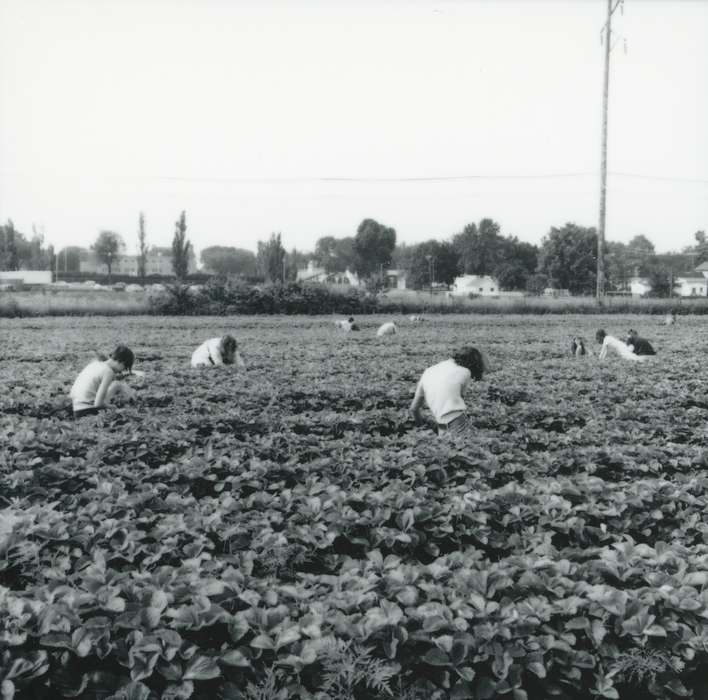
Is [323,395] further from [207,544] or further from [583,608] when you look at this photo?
[583,608]

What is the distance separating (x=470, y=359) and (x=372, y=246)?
376 ft

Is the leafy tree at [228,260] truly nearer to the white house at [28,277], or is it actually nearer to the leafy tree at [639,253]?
the white house at [28,277]

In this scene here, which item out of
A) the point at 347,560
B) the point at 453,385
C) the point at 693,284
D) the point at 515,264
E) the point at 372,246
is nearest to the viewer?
the point at 347,560

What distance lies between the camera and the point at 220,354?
14828 mm

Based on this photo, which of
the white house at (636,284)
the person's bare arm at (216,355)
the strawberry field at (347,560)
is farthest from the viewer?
the white house at (636,284)

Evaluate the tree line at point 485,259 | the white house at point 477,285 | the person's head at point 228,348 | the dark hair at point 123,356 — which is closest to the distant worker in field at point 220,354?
the person's head at point 228,348

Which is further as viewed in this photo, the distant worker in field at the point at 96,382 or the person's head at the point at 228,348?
the person's head at the point at 228,348

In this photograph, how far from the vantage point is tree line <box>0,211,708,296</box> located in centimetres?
9300

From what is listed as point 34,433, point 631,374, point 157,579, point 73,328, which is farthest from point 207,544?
point 73,328

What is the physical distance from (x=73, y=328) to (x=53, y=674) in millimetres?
32971

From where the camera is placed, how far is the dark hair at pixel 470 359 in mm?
8320

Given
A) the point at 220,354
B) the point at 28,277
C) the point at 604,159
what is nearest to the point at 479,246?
the point at 28,277

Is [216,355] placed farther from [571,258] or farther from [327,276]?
[327,276]

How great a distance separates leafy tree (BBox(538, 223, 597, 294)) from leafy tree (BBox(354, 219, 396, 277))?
29642 millimetres
